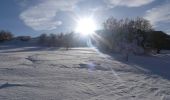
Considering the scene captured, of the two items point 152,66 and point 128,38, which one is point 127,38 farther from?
point 152,66

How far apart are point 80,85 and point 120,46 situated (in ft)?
70.9

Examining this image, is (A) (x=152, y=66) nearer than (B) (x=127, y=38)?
Yes

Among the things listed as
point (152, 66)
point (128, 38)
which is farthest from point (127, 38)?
point (152, 66)

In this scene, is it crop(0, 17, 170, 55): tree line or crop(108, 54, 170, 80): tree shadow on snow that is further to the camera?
crop(0, 17, 170, 55): tree line

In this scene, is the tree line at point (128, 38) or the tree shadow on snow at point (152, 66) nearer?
the tree shadow on snow at point (152, 66)

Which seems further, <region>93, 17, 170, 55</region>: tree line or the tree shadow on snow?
<region>93, 17, 170, 55</region>: tree line

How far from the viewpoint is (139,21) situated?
1895 inches

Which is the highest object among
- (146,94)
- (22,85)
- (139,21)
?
(139,21)

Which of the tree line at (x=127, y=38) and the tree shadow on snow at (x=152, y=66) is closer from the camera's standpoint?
the tree shadow on snow at (x=152, y=66)

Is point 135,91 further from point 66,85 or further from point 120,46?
point 120,46

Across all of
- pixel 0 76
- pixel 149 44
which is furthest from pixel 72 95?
pixel 149 44

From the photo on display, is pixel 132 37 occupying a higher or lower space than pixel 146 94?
higher

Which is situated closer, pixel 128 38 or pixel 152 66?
pixel 152 66

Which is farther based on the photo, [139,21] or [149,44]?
[139,21]
